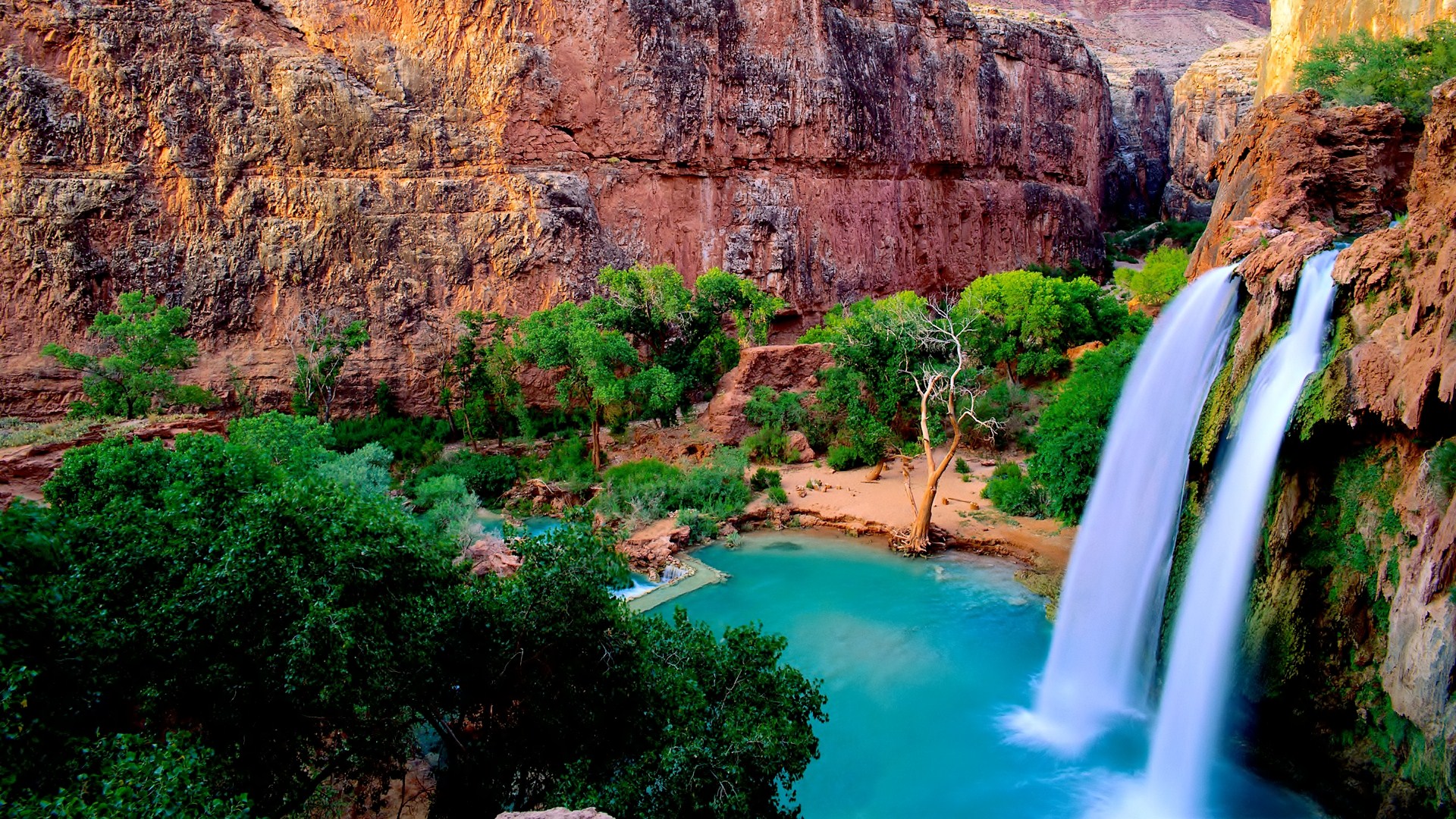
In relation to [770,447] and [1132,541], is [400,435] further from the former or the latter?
[1132,541]

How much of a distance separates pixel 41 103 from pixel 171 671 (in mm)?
26233

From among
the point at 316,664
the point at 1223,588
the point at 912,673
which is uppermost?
the point at 316,664

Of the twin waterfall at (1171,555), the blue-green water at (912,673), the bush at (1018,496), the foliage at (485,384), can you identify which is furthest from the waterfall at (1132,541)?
the foliage at (485,384)

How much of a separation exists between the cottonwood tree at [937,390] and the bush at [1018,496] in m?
1.30

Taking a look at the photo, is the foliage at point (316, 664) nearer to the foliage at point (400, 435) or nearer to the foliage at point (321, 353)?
the foliage at point (400, 435)

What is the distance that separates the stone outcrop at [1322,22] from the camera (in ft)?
57.0

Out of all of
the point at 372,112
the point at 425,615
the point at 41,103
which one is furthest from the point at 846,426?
the point at 41,103

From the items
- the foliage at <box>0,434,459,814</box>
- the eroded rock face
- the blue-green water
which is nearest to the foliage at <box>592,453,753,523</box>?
the blue-green water

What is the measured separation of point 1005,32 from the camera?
44.6 metres

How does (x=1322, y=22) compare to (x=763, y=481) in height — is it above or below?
above

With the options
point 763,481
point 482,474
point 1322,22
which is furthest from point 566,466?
point 1322,22

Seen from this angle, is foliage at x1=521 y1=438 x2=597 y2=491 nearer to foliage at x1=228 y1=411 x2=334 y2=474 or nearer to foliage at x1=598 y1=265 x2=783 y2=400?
foliage at x1=598 y1=265 x2=783 y2=400

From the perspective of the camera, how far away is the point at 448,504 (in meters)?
17.7

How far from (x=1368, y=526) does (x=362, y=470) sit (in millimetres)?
15964
